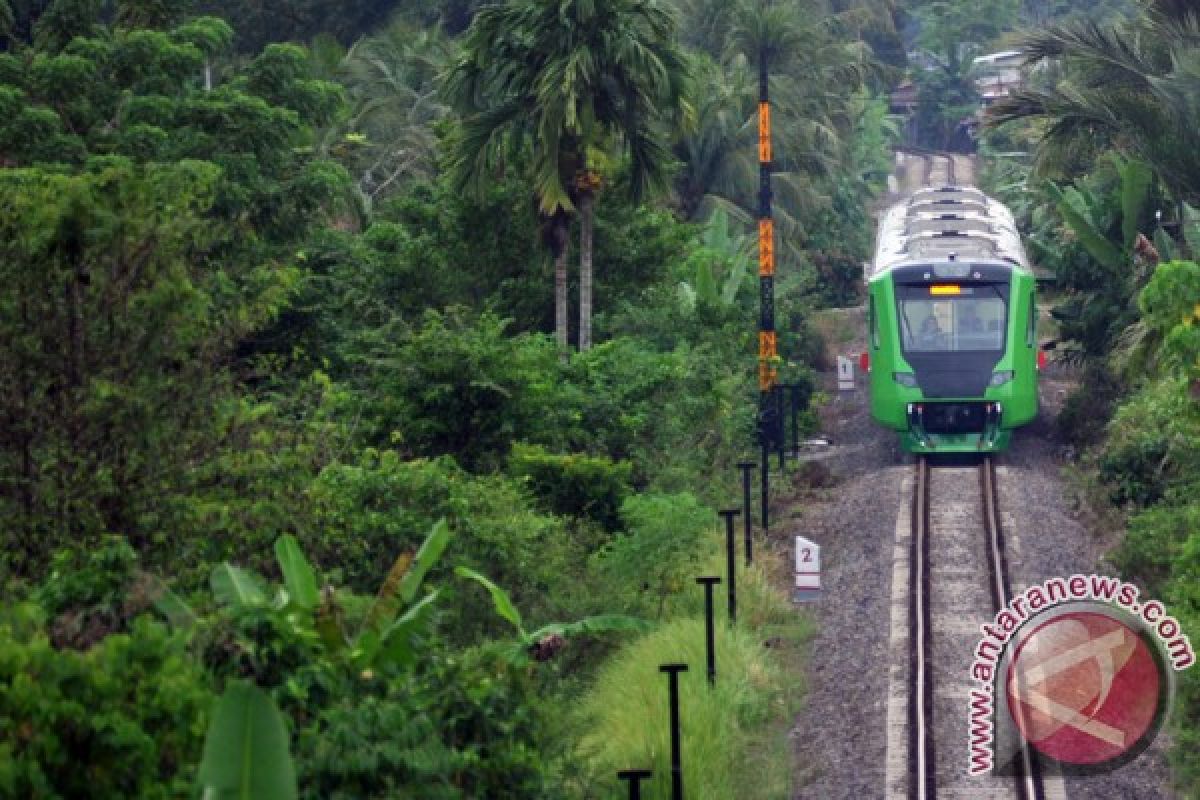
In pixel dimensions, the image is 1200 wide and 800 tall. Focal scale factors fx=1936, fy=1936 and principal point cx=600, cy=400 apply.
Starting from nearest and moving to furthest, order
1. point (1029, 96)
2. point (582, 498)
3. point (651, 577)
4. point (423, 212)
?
point (651, 577) < point (582, 498) < point (423, 212) < point (1029, 96)

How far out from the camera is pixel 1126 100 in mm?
27734

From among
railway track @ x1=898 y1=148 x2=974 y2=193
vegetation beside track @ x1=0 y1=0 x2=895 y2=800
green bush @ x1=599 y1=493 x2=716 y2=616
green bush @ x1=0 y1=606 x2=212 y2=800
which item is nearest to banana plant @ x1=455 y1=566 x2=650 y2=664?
vegetation beside track @ x1=0 y1=0 x2=895 y2=800

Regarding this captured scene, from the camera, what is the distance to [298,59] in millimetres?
24984

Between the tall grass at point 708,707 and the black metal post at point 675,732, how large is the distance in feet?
1.30

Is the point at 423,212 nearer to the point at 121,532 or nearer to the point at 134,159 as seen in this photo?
the point at 134,159

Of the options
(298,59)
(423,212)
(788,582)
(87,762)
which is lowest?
(788,582)

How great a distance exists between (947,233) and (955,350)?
2437 millimetres

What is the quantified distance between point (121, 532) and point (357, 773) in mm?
3324

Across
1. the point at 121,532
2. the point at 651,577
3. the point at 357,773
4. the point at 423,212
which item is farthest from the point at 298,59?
the point at 357,773

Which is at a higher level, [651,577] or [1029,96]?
[1029,96]

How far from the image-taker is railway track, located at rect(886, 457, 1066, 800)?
13805 mm

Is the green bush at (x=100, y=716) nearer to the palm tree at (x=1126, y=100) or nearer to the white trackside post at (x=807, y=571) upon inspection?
the white trackside post at (x=807, y=571)

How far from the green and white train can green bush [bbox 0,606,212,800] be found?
643 inches

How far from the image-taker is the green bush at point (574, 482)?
1992 cm
